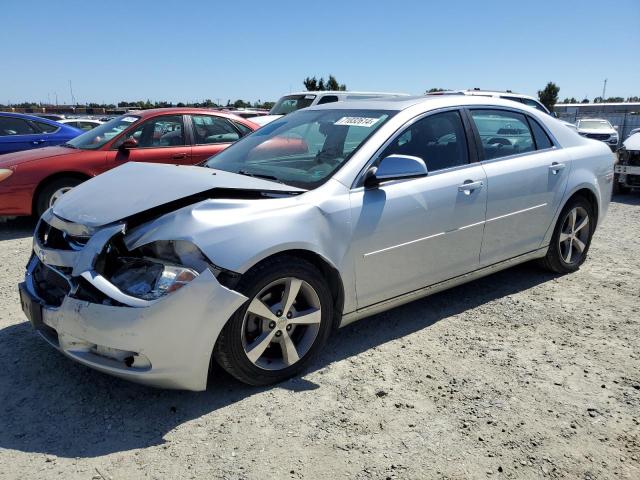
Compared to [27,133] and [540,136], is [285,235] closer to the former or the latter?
[540,136]

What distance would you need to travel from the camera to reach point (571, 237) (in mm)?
4938

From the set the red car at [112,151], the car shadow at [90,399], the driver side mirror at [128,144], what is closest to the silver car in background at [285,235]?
the car shadow at [90,399]

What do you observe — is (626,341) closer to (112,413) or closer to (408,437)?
(408,437)

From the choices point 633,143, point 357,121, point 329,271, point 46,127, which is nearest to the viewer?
point 329,271

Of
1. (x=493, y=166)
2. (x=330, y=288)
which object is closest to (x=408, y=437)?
(x=330, y=288)

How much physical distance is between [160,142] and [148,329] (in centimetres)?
531

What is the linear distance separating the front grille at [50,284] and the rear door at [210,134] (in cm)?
444

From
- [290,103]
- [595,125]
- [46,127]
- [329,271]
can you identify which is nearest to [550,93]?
[595,125]

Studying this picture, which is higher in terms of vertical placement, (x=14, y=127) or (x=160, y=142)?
(x=14, y=127)

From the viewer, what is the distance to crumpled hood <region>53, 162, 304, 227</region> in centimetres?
283

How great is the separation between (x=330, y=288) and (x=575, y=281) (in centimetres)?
283

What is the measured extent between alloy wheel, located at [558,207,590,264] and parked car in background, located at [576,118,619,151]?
14885 millimetres

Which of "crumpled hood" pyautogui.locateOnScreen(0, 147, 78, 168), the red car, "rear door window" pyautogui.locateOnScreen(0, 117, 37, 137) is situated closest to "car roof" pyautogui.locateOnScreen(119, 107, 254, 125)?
the red car

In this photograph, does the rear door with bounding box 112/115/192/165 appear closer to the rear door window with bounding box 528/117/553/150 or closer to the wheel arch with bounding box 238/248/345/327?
the rear door window with bounding box 528/117/553/150
